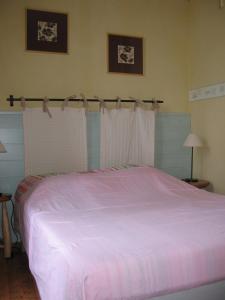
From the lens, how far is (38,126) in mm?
3125

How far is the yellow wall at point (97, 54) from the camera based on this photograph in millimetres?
3117

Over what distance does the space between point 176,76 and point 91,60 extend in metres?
1.06

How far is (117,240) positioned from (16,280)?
1.23 metres

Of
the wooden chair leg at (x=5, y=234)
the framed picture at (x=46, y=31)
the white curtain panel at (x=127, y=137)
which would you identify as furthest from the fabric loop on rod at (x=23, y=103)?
the wooden chair leg at (x=5, y=234)

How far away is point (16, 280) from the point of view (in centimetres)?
241

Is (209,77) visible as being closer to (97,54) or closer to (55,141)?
(97,54)

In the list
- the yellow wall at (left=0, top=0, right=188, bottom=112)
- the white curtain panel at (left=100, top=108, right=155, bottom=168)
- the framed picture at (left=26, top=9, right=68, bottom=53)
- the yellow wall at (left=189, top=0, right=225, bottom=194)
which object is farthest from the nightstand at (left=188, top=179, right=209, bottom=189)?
the framed picture at (left=26, top=9, right=68, bottom=53)

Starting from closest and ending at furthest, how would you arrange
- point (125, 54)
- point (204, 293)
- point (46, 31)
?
point (204, 293) < point (46, 31) < point (125, 54)

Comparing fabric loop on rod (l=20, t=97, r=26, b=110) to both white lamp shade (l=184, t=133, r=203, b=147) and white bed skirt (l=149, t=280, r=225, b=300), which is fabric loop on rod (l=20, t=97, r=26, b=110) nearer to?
white lamp shade (l=184, t=133, r=203, b=147)

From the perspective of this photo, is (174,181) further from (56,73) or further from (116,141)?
(56,73)

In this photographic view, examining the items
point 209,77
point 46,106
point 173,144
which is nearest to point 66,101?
point 46,106

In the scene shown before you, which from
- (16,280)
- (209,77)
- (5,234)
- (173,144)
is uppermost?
(209,77)

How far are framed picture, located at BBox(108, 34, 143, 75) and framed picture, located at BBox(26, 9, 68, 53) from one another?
52 centimetres

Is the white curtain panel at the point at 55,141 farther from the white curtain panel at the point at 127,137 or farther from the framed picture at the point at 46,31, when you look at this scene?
the framed picture at the point at 46,31
